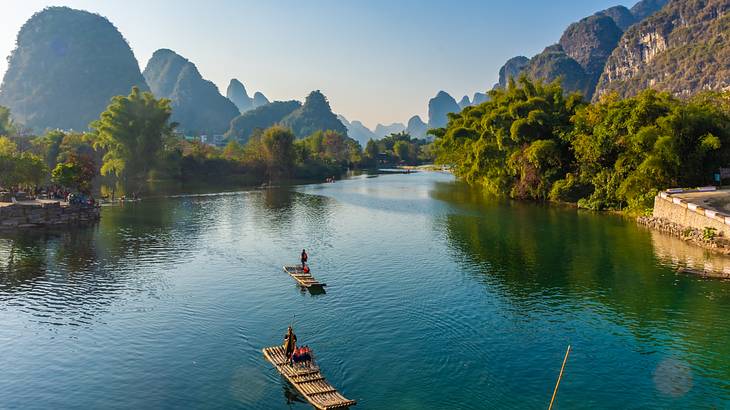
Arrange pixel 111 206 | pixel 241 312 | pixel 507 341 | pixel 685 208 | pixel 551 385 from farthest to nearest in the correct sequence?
pixel 111 206 < pixel 685 208 < pixel 241 312 < pixel 507 341 < pixel 551 385

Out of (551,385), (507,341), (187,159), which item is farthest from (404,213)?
(187,159)

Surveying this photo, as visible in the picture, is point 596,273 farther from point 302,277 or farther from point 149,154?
point 149,154

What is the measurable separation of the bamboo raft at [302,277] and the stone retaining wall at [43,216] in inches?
1546

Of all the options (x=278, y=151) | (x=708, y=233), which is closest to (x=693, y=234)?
(x=708, y=233)

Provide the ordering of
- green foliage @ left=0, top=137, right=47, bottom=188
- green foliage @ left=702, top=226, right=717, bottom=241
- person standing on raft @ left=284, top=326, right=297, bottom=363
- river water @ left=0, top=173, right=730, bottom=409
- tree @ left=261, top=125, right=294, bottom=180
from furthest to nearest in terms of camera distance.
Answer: tree @ left=261, top=125, right=294, bottom=180, green foliage @ left=0, top=137, right=47, bottom=188, green foliage @ left=702, top=226, right=717, bottom=241, person standing on raft @ left=284, top=326, right=297, bottom=363, river water @ left=0, top=173, right=730, bottom=409

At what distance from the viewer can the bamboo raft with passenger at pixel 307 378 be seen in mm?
21500

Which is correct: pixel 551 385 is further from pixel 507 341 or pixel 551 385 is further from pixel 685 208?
pixel 685 208

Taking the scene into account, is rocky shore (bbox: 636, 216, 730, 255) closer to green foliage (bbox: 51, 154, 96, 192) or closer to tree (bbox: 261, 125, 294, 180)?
green foliage (bbox: 51, 154, 96, 192)

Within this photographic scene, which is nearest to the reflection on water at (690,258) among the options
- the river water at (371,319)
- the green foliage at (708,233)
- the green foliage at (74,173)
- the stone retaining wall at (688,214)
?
the river water at (371,319)

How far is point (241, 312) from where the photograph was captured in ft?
113

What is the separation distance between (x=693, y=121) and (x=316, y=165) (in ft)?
429

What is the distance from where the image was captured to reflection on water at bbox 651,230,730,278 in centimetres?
4159

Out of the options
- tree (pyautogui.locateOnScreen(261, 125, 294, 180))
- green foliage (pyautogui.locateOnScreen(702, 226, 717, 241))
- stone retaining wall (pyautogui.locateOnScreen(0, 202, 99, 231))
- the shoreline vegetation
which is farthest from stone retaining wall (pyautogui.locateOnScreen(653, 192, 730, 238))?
tree (pyautogui.locateOnScreen(261, 125, 294, 180))

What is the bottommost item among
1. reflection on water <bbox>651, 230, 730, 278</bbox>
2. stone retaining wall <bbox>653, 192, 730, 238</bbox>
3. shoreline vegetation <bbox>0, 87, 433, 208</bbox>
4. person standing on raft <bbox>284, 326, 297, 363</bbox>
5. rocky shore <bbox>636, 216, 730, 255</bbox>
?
person standing on raft <bbox>284, 326, 297, 363</bbox>
